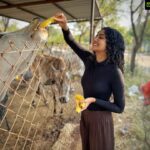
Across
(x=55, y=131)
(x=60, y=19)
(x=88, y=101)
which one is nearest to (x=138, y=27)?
(x=55, y=131)

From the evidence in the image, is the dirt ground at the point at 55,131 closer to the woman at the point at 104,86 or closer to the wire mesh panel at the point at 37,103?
the wire mesh panel at the point at 37,103

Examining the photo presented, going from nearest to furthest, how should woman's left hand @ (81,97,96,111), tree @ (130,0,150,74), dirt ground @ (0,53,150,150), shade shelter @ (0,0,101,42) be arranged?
woman's left hand @ (81,97,96,111), dirt ground @ (0,53,150,150), shade shelter @ (0,0,101,42), tree @ (130,0,150,74)

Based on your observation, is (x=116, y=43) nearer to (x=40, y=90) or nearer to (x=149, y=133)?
(x=149, y=133)

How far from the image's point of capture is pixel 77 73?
732 cm

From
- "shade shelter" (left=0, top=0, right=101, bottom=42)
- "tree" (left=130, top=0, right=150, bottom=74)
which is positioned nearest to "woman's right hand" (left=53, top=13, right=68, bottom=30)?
"shade shelter" (left=0, top=0, right=101, bottom=42)

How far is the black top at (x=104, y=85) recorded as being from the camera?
155 centimetres

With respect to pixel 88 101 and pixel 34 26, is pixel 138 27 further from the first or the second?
pixel 88 101

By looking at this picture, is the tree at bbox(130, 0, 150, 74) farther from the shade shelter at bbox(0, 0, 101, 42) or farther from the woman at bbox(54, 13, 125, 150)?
the woman at bbox(54, 13, 125, 150)

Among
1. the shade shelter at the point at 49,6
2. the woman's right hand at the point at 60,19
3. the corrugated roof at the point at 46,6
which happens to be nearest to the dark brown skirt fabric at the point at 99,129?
the woman's right hand at the point at 60,19

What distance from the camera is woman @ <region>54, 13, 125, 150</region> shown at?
5.13 feet

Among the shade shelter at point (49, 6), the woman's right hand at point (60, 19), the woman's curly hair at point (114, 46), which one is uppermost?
the woman's right hand at point (60, 19)

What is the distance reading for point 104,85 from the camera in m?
1.58

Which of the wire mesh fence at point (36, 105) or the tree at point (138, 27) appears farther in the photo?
the tree at point (138, 27)

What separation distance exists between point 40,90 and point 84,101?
11.5 ft
